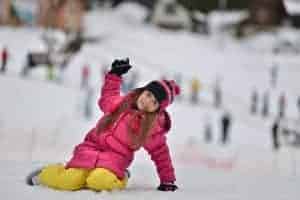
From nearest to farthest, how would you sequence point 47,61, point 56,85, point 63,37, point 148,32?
1. point 56,85
2. point 47,61
3. point 63,37
4. point 148,32

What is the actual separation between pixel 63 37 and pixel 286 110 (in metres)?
1.93

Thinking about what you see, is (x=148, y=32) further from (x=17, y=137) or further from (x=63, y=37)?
(x=17, y=137)

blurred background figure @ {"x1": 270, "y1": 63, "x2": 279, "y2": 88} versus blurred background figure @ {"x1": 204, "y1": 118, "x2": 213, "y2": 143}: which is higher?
blurred background figure @ {"x1": 270, "y1": 63, "x2": 279, "y2": 88}

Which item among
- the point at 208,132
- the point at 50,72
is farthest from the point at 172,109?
the point at 50,72

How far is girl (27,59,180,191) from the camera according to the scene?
913mm

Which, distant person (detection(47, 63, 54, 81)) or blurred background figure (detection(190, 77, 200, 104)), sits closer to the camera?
distant person (detection(47, 63, 54, 81))

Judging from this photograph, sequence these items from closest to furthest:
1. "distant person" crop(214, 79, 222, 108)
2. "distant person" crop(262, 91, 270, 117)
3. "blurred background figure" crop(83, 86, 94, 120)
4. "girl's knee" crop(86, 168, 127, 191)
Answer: "girl's knee" crop(86, 168, 127, 191) → "blurred background figure" crop(83, 86, 94, 120) → "distant person" crop(262, 91, 270, 117) → "distant person" crop(214, 79, 222, 108)

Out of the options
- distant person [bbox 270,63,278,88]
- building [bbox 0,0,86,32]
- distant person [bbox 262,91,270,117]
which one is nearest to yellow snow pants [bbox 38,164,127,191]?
distant person [bbox 262,91,270,117]

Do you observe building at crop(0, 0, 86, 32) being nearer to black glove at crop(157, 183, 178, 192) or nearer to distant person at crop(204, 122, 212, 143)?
distant person at crop(204, 122, 212, 143)

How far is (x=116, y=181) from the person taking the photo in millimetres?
881

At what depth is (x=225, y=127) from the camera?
353 centimetres

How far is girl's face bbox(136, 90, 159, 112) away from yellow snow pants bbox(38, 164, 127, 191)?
4.8 inches

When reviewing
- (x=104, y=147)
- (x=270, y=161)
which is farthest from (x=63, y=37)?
(x=104, y=147)

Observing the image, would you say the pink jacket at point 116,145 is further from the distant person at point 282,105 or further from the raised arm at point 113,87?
the distant person at point 282,105
